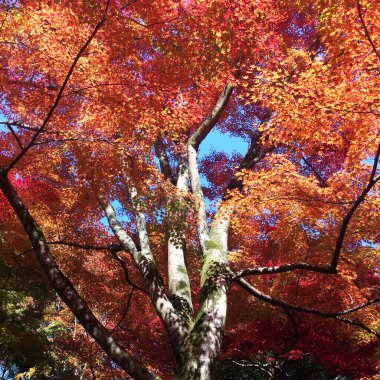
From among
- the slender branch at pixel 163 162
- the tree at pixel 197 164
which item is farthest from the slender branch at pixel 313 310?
the slender branch at pixel 163 162

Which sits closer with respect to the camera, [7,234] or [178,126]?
[178,126]

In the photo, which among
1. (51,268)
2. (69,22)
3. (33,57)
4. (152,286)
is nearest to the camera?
(51,268)

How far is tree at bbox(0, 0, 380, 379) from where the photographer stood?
5594mm

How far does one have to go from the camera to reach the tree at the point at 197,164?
559 centimetres

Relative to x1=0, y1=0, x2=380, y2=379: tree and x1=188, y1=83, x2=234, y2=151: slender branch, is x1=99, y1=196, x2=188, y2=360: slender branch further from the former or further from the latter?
x1=188, y1=83, x2=234, y2=151: slender branch

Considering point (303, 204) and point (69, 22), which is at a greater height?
point (69, 22)

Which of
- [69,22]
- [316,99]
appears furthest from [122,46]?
[316,99]

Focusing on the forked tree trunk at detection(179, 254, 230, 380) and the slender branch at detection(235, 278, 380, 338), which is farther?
the slender branch at detection(235, 278, 380, 338)

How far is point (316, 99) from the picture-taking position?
22.0 ft

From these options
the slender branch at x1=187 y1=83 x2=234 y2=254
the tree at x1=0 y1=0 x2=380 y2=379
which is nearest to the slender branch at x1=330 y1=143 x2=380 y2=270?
the tree at x1=0 y1=0 x2=380 y2=379

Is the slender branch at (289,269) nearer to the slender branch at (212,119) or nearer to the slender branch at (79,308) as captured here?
the slender branch at (79,308)

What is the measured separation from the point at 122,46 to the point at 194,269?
8195 mm

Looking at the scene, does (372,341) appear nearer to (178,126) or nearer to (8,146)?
(178,126)

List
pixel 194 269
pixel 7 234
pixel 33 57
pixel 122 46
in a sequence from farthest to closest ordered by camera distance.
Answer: pixel 194 269
pixel 7 234
pixel 33 57
pixel 122 46
